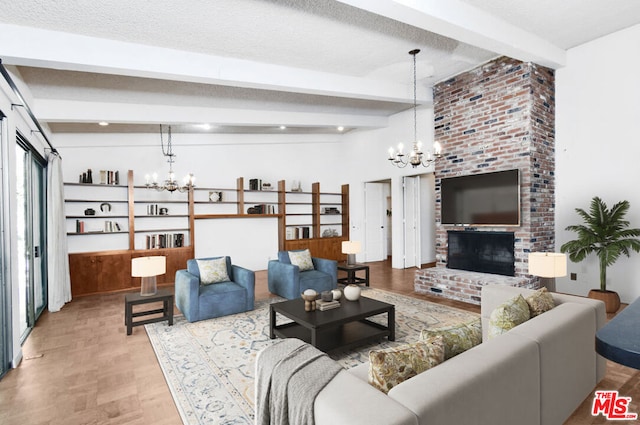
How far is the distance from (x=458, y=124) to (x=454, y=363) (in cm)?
519

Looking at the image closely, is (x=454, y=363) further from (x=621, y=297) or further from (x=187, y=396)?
(x=621, y=297)

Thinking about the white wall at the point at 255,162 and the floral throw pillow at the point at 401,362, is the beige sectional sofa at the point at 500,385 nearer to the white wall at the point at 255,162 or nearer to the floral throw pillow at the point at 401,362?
the floral throw pillow at the point at 401,362

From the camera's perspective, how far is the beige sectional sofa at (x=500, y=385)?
1285 millimetres

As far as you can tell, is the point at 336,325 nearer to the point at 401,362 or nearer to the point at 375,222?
the point at 401,362

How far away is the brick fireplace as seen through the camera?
498cm

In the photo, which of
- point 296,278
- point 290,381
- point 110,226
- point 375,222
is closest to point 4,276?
point 290,381

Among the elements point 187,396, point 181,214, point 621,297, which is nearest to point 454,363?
point 187,396

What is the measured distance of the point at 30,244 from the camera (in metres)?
4.50

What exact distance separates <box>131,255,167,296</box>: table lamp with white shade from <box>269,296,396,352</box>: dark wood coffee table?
1.52 metres

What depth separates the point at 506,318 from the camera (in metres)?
2.17

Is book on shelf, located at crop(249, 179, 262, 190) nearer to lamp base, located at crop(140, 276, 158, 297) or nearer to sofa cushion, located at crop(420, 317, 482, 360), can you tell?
lamp base, located at crop(140, 276, 158, 297)

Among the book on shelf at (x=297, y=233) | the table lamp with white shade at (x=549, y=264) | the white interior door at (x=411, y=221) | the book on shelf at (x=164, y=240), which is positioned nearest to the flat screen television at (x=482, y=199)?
the white interior door at (x=411, y=221)

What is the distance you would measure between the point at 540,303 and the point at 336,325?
66.3 inches

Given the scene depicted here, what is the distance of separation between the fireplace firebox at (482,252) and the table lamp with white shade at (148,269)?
466 cm
